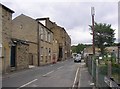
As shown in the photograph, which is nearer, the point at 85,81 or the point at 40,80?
the point at 85,81

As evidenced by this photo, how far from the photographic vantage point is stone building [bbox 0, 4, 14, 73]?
2503 centimetres

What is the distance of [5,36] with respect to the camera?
85.2 ft

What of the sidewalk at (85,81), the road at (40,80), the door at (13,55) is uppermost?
the door at (13,55)

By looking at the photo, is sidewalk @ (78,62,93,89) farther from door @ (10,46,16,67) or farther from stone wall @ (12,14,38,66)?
stone wall @ (12,14,38,66)

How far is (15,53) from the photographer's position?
1146 inches

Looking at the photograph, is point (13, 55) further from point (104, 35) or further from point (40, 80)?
point (104, 35)

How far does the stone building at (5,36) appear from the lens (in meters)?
25.0

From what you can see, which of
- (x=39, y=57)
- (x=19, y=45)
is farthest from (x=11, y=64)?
(x=39, y=57)

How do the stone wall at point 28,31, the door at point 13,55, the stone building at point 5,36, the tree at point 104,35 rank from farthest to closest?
the tree at point 104,35
the stone wall at point 28,31
the door at point 13,55
the stone building at point 5,36

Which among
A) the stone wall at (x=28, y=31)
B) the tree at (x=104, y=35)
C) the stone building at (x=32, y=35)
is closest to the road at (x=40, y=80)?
the stone building at (x=32, y=35)

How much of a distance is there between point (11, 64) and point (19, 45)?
3.27m

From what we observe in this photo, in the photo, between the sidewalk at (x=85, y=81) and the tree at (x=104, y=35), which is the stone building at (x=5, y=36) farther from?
the tree at (x=104, y=35)

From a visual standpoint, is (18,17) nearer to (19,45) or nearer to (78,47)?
(19,45)

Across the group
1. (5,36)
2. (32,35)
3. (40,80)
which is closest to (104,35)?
(32,35)
